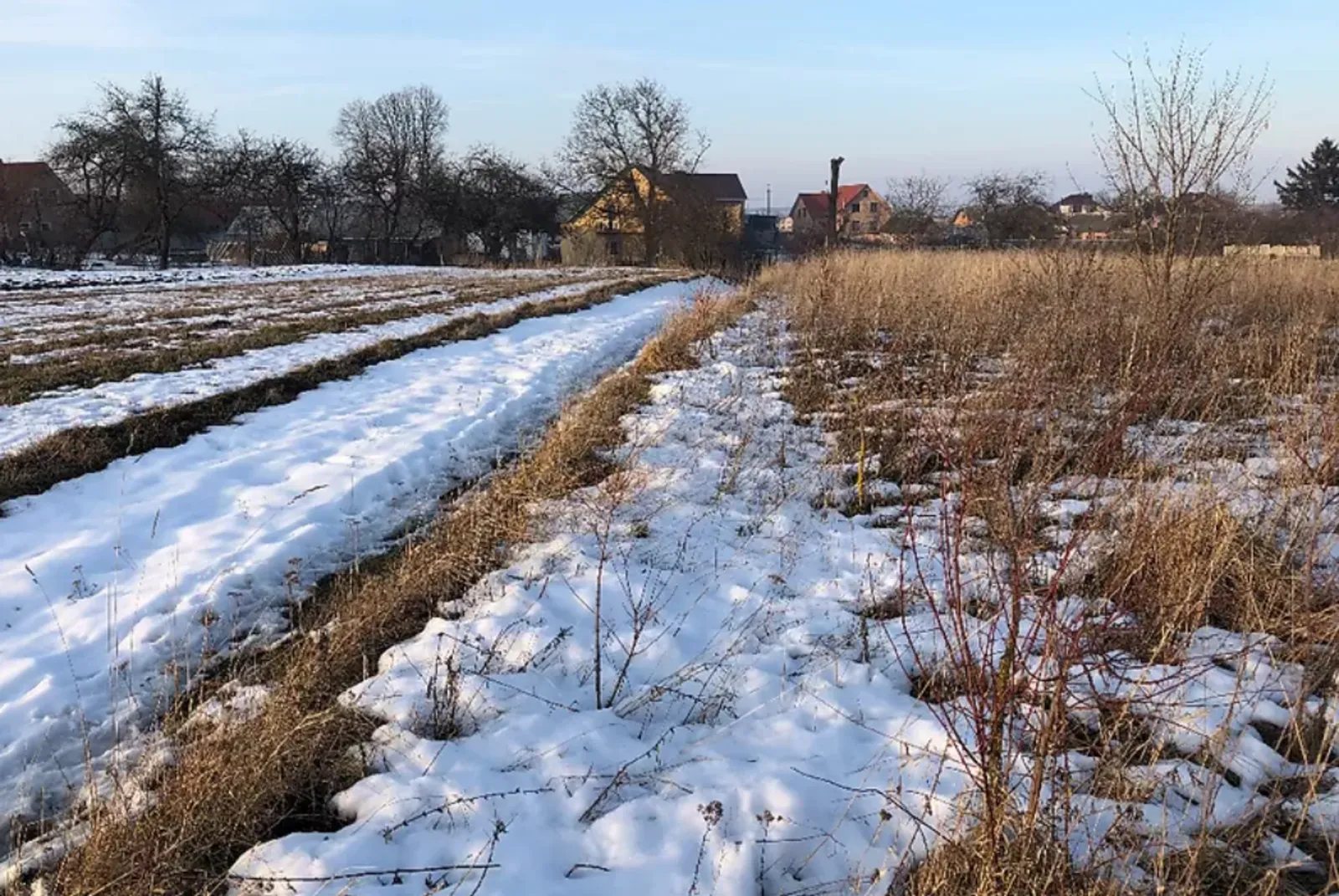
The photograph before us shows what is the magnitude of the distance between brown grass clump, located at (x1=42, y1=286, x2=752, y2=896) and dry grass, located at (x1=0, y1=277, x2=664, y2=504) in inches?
93.1

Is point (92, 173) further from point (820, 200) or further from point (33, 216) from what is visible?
point (820, 200)

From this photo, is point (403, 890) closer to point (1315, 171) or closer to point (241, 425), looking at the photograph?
point (241, 425)

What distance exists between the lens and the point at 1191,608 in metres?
3.24

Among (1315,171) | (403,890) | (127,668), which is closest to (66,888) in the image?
(403,890)

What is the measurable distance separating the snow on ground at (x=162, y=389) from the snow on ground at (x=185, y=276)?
15.4m

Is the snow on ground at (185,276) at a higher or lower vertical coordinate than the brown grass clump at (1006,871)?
higher

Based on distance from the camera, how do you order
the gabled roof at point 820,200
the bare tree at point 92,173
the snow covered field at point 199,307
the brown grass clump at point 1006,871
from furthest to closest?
1. the gabled roof at point 820,200
2. the bare tree at point 92,173
3. the snow covered field at point 199,307
4. the brown grass clump at point 1006,871

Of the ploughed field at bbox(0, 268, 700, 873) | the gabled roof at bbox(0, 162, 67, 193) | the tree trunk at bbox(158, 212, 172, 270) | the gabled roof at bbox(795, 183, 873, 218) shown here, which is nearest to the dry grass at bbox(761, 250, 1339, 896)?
the ploughed field at bbox(0, 268, 700, 873)

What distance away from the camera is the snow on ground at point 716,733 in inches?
86.8

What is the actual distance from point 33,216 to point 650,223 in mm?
28087

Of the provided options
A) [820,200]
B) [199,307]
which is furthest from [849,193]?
[199,307]

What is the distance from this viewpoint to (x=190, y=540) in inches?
182

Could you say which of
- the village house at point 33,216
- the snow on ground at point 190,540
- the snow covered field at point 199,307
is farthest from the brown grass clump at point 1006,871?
the village house at point 33,216

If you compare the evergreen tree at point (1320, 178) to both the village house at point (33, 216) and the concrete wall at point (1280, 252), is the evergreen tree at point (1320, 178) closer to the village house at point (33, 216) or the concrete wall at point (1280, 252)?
the concrete wall at point (1280, 252)
